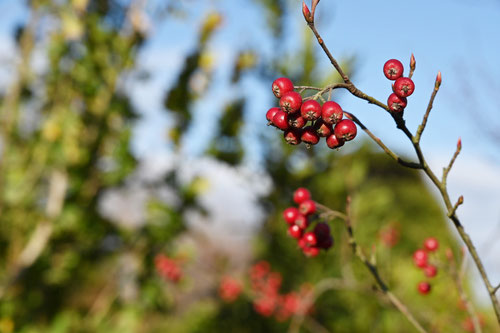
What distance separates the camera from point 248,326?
20.2 feet

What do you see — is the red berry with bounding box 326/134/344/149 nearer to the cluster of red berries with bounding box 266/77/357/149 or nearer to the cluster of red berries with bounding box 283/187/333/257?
the cluster of red berries with bounding box 266/77/357/149

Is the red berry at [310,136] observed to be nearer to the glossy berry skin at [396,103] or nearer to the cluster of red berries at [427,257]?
the glossy berry skin at [396,103]

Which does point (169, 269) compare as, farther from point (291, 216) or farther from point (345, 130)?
point (345, 130)

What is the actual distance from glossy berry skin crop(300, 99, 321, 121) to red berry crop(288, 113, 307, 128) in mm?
25

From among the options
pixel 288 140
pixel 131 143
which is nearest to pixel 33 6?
pixel 131 143

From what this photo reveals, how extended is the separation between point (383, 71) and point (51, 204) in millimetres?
4598

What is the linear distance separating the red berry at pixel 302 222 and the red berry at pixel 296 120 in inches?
19.1

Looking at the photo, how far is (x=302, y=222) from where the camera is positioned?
143 centimetres

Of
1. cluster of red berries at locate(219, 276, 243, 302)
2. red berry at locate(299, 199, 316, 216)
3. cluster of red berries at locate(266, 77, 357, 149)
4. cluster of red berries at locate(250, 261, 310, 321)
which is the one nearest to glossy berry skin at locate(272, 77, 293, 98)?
cluster of red berries at locate(266, 77, 357, 149)

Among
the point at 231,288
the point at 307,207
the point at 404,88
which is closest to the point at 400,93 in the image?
the point at 404,88

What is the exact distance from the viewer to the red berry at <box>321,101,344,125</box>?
0.99m

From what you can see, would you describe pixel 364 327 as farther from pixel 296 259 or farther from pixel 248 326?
pixel 248 326

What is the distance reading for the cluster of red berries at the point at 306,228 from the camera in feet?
4.63

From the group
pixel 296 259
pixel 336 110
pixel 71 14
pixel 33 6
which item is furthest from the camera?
pixel 296 259
